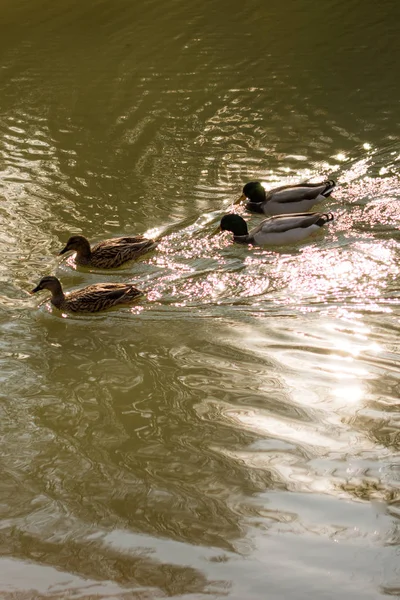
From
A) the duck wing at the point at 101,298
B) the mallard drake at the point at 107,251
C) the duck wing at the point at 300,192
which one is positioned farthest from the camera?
the duck wing at the point at 300,192

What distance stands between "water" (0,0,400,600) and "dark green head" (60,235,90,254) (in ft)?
0.82

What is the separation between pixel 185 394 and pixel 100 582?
1.81 metres

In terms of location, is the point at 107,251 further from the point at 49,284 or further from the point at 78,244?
the point at 49,284

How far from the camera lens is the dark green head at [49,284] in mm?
7484

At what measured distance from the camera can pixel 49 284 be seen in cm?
749

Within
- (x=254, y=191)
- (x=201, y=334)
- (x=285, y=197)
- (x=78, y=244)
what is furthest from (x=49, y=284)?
(x=285, y=197)

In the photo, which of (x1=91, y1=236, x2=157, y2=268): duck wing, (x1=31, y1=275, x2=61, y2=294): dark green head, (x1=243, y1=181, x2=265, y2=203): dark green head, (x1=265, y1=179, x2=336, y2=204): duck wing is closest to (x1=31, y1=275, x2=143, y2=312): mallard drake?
(x1=31, y1=275, x2=61, y2=294): dark green head

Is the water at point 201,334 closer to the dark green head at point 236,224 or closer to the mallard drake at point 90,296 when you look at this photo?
the mallard drake at point 90,296

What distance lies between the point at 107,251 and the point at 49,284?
2.69ft

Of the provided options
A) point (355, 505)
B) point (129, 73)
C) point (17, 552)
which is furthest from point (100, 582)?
point (129, 73)

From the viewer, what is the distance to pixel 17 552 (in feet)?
14.5

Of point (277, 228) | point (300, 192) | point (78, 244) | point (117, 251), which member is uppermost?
point (78, 244)

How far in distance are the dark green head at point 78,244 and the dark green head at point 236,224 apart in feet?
4.43

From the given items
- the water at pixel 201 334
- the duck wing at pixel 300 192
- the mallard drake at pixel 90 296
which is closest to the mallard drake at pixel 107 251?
the water at pixel 201 334
